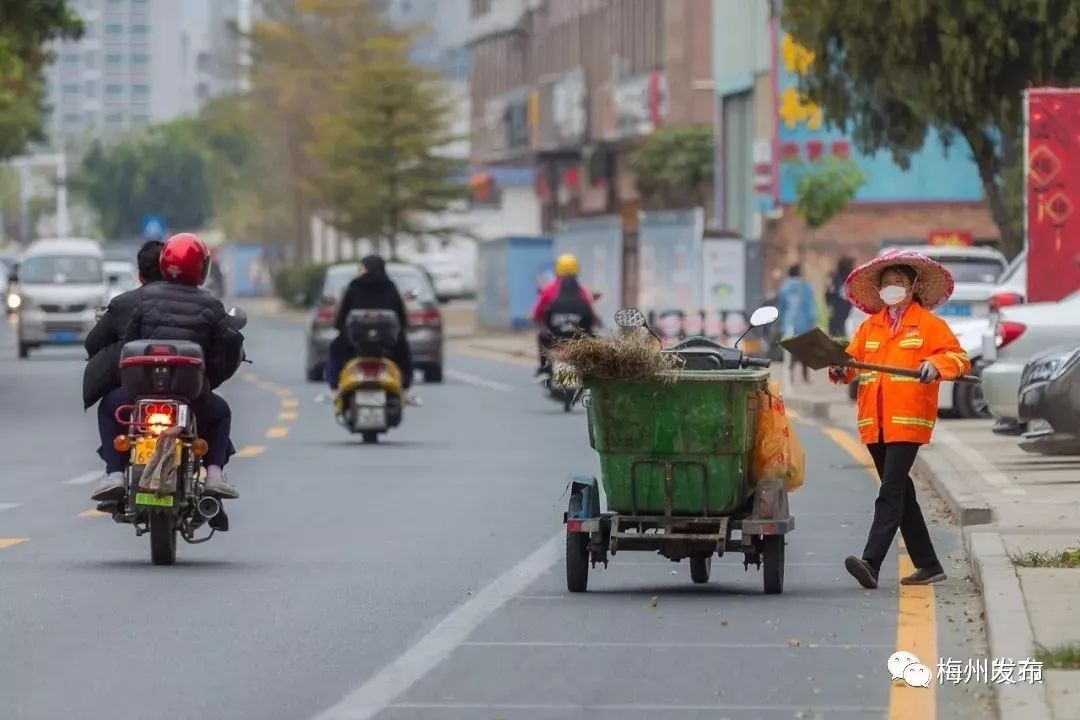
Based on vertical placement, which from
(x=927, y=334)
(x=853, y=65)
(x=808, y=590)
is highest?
(x=853, y=65)

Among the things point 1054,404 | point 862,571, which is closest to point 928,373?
point 862,571

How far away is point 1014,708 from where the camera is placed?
846 centimetres

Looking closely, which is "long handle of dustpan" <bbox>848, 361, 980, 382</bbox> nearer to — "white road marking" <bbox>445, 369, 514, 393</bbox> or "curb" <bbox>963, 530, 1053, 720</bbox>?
"curb" <bbox>963, 530, 1053, 720</bbox>

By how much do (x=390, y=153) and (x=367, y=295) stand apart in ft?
168

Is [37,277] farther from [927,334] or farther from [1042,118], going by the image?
[927,334]

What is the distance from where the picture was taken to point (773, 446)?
12.3m

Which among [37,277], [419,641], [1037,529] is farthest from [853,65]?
[419,641]

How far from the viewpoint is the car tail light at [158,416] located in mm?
13445

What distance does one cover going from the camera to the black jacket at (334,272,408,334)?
24.3 metres

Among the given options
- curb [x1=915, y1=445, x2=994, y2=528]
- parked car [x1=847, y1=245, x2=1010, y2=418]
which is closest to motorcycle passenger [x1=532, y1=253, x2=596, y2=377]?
parked car [x1=847, y1=245, x2=1010, y2=418]

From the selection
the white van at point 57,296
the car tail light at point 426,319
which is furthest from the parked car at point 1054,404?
the white van at point 57,296

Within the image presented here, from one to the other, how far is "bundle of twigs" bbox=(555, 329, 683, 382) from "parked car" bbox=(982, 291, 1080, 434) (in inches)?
345

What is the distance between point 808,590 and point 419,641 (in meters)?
2.42

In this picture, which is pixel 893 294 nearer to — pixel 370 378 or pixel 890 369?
pixel 890 369
